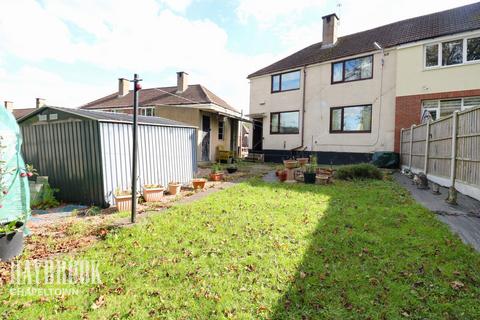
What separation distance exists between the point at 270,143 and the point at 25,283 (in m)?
17.2

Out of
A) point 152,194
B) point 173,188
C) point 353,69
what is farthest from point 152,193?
point 353,69

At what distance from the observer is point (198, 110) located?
59.2 ft

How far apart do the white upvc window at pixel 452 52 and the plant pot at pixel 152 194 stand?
1434 cm

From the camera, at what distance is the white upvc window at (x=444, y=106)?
12.0m

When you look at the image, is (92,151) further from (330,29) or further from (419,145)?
(330,29)

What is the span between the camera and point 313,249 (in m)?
3.91

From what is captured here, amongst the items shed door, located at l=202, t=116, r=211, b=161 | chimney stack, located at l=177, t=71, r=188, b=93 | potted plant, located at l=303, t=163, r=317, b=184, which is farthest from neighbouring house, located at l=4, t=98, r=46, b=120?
potted plant, located at l=303, t=163, r=317, b=184

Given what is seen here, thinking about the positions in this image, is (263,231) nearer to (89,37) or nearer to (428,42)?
(89,37)

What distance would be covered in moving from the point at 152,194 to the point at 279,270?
5.11 m

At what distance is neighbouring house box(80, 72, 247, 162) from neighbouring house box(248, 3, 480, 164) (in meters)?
2.52

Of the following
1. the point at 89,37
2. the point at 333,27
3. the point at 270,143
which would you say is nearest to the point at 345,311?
the point at 89,37

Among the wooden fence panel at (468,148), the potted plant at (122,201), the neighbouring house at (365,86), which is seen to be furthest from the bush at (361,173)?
the potted plant at (122,201)

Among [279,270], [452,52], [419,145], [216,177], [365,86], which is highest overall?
[452,52]

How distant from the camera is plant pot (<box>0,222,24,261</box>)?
3580 millimetres
